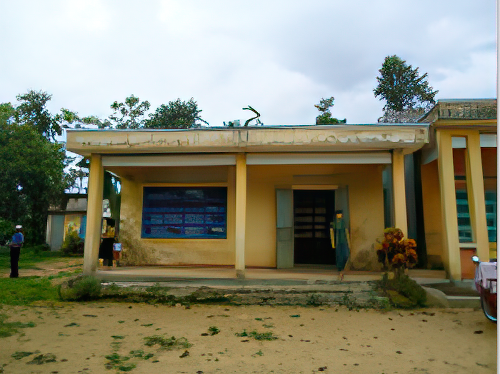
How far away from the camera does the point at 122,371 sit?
3711 mm

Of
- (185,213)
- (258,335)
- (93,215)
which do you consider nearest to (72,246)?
(185,213)

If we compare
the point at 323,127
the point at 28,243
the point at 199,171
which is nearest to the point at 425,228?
the point at 323,127

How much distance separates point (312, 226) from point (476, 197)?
12.4 ft

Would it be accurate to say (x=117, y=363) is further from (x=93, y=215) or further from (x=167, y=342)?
(x=93, y=215)

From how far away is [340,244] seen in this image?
9.26 meters

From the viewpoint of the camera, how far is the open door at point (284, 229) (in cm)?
938

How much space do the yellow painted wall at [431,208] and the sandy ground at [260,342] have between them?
122 inches

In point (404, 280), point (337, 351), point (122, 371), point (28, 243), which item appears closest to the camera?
point (122, 371)

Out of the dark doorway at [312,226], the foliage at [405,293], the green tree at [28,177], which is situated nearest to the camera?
the foliage at [405,293]

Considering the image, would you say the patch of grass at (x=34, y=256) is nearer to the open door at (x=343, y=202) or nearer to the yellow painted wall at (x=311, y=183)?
the yellow painted wall at (x=311, y=183)

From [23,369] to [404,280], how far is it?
572 cm

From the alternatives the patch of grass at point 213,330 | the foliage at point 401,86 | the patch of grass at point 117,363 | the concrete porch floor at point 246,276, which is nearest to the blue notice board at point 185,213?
the concrete porch floor at point 246,276

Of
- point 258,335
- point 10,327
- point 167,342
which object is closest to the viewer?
point 167,342

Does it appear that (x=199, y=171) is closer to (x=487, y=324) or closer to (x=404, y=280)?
(x=404, y=280)
